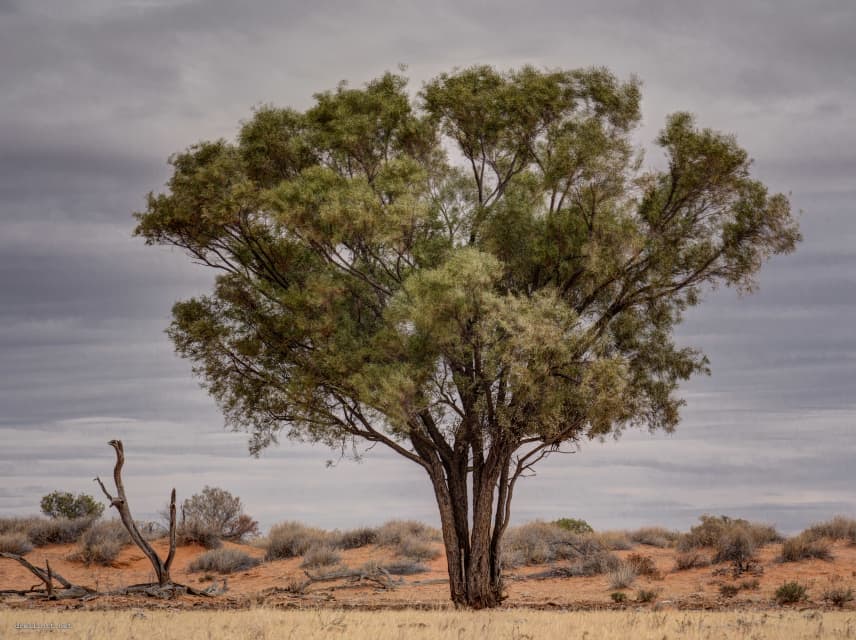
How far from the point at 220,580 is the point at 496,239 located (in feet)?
56.7

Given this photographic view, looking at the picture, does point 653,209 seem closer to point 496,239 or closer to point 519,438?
point 496,239

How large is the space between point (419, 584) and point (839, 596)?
41.8ft

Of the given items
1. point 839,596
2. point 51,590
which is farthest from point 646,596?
point 51,590

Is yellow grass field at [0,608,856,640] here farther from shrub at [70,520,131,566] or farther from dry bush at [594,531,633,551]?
dry bush at [594,531,633,551]

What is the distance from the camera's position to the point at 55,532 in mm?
40594

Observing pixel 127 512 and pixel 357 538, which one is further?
pixel 357 538

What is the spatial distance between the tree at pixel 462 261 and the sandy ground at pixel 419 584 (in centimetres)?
415

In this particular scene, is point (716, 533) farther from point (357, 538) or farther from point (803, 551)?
point (357, 538)

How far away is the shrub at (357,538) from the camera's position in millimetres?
39719

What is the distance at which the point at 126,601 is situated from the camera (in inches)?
930

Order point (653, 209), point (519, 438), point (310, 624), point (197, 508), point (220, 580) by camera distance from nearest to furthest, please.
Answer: point (310, 624), point (519, 438), point (653, 209), point (220, 580), point (197, 508)

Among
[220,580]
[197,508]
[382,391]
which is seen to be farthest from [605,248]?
[197,508]

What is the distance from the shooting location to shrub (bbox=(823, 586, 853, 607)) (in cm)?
2331

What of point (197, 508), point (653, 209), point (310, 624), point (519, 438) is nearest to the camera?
point (310, 624)
